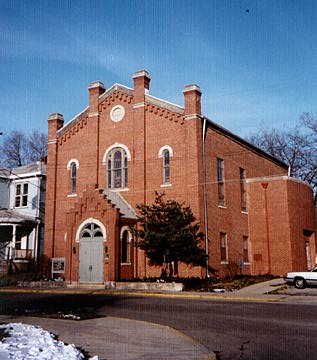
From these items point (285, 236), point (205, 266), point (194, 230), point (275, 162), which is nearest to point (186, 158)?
point (194, 230)

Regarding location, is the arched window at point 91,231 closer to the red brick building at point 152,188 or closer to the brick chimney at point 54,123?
the red brick building at point 152,188

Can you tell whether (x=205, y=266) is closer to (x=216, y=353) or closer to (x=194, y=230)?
(x=194, y=230)

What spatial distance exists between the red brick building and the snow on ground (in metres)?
16.1

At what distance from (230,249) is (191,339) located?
781 inches

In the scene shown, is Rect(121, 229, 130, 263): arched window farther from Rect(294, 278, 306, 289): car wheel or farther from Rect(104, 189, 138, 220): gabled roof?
Rect(294, 278, 306, 289): car wheel

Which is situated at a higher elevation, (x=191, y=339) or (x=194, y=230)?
(x=194, y=230)

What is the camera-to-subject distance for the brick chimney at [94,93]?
31641 millimetres

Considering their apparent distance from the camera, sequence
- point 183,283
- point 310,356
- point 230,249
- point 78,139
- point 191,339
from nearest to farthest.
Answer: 1. point 310,356
2. point 191,339
3. point 183,283
4. point 230,249
5. point 78,139

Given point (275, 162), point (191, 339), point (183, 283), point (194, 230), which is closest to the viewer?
point (191, 339)

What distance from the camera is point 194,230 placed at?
25.3 metres

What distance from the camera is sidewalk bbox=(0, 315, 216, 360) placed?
8219 millimetres

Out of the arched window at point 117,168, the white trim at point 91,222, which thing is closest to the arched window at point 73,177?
the arched window at point 117,168

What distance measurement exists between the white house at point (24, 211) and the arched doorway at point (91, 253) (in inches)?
343

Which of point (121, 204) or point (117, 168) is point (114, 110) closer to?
point (117, 168)
